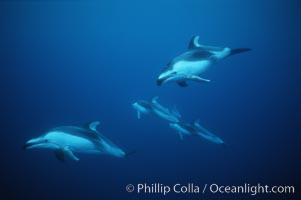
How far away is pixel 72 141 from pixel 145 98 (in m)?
16.5

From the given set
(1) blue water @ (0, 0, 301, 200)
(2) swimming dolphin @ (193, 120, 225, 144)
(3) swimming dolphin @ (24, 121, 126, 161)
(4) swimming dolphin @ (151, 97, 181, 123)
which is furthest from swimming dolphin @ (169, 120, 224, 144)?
(3) swimming dolphin @ (24, 121, 126, 161)

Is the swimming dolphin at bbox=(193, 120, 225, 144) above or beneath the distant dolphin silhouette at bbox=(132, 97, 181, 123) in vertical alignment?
beneath

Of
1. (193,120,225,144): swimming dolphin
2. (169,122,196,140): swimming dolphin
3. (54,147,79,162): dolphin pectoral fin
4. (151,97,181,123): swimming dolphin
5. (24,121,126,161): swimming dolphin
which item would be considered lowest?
(54,147,79,162): dolphin pectoral fin

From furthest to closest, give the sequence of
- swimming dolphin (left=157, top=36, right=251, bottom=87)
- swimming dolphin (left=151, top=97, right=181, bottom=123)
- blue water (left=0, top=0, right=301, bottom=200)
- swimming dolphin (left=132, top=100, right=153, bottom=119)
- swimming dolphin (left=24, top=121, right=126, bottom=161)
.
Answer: blue water (left=0, top=0, right=301, bottom=200) < swimming dolphin (left=132, top=100, right=153, bottom=119) < swimming dolphin (left=151, top=97, right=181, bottom=123) < swimming dolphin (left=24, top=121, right=126, bottom=161) < swimming dolphin (left=157, top=36, right=251, bottom=87)

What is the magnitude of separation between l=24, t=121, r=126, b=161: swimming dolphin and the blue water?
3109 millimetres

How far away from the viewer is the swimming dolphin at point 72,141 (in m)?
6.59

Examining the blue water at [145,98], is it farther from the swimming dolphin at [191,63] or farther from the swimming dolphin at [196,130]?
the swimming dolphin at [191,63]

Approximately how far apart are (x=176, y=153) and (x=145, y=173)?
7.29ft

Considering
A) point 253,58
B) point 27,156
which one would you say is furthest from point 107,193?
point 253,58

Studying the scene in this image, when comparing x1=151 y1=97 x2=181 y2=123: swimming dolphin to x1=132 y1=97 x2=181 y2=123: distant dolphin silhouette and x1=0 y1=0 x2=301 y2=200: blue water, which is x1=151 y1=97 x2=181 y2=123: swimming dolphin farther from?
x1=0 y1=0 x2=301 y2=200: blue water

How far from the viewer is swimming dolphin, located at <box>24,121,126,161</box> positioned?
21.6 ft

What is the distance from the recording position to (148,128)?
65.7 ft

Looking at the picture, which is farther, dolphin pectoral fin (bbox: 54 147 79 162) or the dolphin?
the dolphin

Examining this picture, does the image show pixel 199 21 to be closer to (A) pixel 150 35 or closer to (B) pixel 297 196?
(A) pixel 150 35
